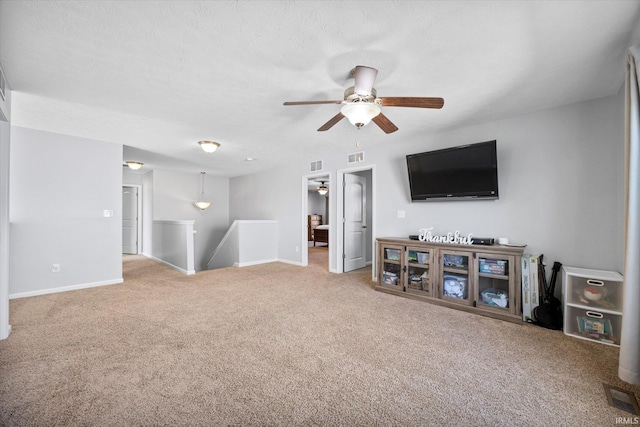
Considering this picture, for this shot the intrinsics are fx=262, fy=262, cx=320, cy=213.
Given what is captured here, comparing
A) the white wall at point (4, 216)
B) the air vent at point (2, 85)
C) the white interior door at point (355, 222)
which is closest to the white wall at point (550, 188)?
the white interior door at point (355, 222)

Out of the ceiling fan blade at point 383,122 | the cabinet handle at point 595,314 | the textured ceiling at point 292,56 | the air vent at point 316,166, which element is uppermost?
the textured ceiling at point 292,56

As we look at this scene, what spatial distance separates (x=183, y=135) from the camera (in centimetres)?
397

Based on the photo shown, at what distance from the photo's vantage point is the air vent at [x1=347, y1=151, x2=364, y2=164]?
4780mm

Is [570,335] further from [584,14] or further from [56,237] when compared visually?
[56,237]

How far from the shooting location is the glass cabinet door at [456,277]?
316 cm

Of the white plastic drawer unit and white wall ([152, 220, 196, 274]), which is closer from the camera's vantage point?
the white plastic drawer unit

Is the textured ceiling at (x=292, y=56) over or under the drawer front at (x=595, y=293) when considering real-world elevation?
over

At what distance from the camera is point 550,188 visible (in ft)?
9.80

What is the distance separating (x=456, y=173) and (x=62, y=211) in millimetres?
5736

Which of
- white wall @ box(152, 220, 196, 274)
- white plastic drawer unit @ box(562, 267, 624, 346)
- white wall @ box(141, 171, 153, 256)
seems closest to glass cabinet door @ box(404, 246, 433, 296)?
white plastic drawer unit @ box(562, 267, 624, 346)

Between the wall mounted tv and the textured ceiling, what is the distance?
1.43 feet

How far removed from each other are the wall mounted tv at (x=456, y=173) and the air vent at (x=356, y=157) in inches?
42.8

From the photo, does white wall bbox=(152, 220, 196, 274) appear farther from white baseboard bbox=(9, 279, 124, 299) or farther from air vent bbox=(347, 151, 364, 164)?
air vent bbox=(347, 151, 364, 164)

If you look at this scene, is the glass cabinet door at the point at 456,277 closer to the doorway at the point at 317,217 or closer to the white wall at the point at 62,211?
the white wall at the point at 62,211
